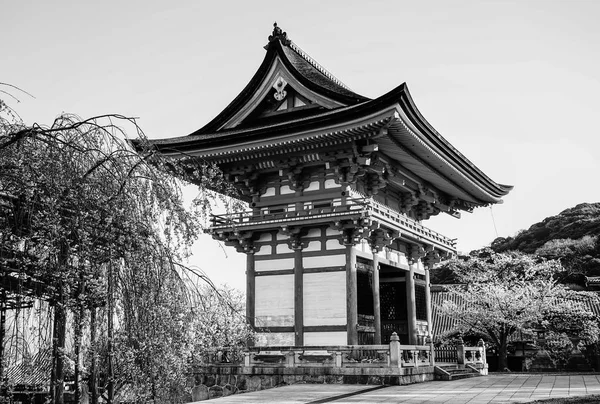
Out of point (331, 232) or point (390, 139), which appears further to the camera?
point (331, 232)

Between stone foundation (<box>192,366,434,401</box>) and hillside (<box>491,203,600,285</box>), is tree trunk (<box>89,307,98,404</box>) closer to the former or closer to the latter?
stone foundation (<box>192,366,434,401</box>)

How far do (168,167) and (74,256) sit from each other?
57.7 inches

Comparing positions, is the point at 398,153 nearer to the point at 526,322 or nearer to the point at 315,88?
the point at 315,88

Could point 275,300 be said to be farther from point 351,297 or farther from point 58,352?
point 58,352

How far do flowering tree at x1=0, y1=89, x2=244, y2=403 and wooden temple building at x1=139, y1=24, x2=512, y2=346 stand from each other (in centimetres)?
1184

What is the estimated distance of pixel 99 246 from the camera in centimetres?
662

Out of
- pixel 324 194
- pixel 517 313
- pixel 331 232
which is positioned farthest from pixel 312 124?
pixel 517 313

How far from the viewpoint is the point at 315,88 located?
2306 centimetres

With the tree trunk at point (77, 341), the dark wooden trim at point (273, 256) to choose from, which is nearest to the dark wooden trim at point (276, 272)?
the dark wooden trim at point (273, 256)

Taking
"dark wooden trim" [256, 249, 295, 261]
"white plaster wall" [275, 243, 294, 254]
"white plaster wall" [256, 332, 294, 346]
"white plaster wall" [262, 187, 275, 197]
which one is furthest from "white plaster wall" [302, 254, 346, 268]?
"white plaster wall" [262, 187, 275, 197]

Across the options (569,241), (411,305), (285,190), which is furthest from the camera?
(569,241)

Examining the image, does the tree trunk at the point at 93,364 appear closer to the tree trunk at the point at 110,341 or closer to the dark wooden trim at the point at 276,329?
the tree trunk at the point at 110,341

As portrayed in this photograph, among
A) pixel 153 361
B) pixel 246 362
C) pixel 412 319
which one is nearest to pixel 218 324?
pixel 153 361

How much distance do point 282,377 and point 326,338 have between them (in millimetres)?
2138
